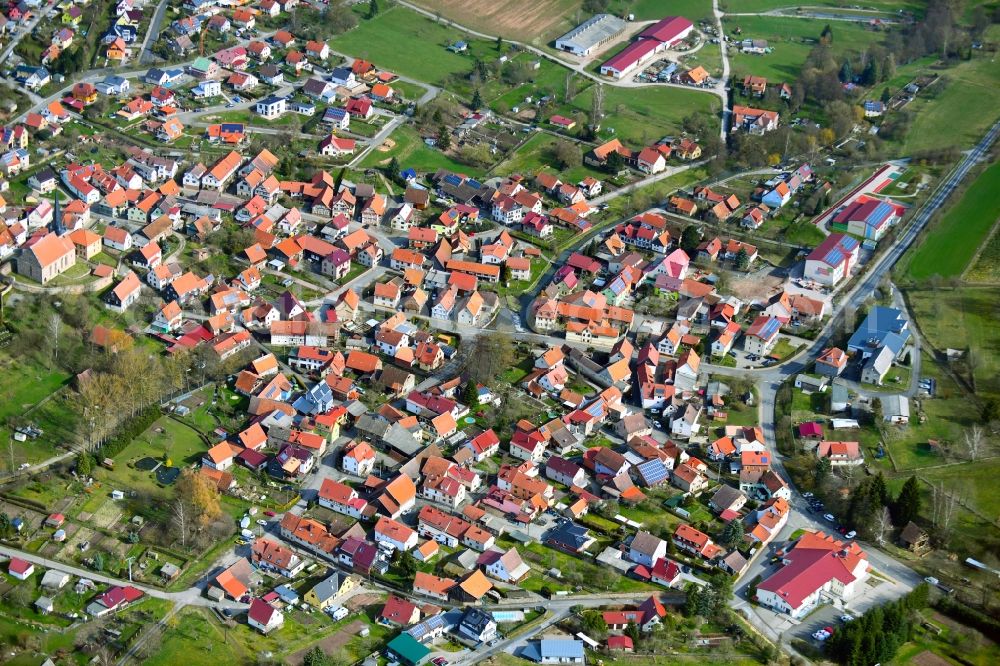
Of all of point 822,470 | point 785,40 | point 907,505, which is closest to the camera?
point 907,505

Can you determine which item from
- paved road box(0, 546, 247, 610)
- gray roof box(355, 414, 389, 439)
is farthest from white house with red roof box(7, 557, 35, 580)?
gray roof box(355, 414, 389, 439)

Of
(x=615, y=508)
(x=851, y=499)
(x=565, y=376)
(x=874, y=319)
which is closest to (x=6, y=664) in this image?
(x=615, y=508)

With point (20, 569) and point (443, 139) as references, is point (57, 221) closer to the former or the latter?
point (443, 139)

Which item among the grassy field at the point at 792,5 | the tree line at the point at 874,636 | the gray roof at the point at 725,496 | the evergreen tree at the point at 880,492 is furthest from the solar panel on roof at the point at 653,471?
the grassy field at the point at 792,5

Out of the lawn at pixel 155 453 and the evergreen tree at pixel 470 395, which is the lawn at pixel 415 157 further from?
the lawn at pixel 155 453

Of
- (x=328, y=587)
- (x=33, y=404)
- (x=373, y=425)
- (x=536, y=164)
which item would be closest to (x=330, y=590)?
(x=328, y=587)

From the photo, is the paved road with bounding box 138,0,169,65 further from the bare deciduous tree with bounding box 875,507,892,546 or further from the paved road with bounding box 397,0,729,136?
the bare deciduous tree with bounding box 875,507,892,546

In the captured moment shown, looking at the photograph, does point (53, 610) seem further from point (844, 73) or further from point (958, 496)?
point (844, 73)
